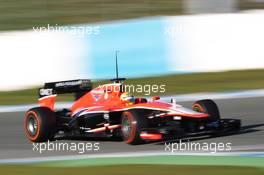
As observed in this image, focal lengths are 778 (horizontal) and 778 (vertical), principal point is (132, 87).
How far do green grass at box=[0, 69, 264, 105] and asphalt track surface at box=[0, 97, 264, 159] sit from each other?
241cm

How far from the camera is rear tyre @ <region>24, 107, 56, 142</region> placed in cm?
1055

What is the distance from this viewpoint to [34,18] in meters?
19.6

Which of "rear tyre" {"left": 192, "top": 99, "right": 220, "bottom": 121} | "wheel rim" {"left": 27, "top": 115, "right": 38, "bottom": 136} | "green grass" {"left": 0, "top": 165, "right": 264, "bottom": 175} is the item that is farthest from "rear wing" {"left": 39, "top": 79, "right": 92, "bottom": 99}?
"green grass" {"left": 0, "top": 165, "right": 264, "bottom": 175}

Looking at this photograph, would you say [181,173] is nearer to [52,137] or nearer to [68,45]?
[52,137]

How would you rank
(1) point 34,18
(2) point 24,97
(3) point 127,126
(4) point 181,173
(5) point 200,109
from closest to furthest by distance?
1. (4) point 181,173
2. (3) point 127,126
3. (5) point 200,109
4. (2) point 24,97
5. (1) point 34,18

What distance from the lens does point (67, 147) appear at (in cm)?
1032

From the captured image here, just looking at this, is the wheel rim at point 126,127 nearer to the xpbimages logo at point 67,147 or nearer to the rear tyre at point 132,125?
the rear tyre at point 132,125

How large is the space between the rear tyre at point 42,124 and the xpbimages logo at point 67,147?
11cm

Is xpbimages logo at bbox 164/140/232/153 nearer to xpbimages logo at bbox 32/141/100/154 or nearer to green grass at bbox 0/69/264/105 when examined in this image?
xpbimages logo at bbox 32/141/100/154

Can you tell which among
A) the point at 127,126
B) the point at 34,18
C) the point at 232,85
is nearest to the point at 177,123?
the point at 127,126

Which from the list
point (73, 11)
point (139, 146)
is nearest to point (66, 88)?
point (139, 146)

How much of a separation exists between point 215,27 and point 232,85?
50.0 inches

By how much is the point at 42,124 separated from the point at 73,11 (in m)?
10.4

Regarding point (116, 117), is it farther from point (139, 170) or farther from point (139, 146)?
point (139, 170)
